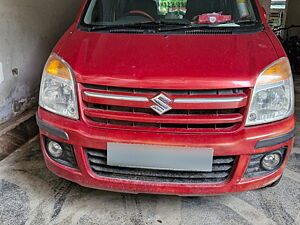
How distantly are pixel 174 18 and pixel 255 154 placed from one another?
1.16m

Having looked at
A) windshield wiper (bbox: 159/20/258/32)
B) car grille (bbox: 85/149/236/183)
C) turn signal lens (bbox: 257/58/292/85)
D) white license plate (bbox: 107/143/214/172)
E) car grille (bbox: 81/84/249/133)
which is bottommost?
car grille (bbox: 85/149/236/183)

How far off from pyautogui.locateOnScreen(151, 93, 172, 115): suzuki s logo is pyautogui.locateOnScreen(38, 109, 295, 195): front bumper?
0.12 m

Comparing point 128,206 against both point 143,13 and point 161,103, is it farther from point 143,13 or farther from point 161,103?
point 143,13

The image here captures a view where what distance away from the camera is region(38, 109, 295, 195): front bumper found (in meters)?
1.62

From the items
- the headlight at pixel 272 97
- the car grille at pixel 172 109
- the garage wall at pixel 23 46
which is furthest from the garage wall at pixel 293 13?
the car grille at pixel 172 109

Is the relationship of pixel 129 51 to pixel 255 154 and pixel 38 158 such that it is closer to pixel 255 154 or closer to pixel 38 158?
pixel 255 154

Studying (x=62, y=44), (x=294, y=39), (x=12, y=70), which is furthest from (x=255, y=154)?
(x=294, y=39)

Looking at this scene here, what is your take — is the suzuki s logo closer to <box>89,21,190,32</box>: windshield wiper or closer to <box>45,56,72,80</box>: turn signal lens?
<box>45,56,72,80</box>: turn signal lens

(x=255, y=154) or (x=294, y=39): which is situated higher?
(x=255, y=154)

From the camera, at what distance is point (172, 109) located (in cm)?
165

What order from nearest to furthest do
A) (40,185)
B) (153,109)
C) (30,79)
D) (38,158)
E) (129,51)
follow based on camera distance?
(153,109) < (129,51) < (40,185) < (38,158) < (30,79)

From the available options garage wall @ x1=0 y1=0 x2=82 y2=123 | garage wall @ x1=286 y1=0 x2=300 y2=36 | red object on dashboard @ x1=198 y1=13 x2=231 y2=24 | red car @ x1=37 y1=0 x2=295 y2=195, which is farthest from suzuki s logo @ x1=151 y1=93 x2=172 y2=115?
garage wall @ x1=286 y1=0 x2=300 y2=36

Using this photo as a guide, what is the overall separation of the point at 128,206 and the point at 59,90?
2.78 ft

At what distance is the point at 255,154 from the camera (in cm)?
169
